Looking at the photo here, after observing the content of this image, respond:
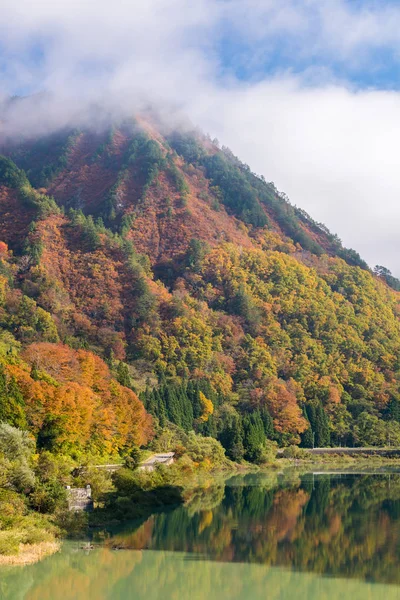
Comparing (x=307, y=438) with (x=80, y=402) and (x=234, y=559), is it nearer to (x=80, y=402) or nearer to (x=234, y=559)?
(x=80, y=402)

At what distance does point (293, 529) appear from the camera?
168 feet

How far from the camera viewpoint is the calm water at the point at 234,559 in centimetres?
3400

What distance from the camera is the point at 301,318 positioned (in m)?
161

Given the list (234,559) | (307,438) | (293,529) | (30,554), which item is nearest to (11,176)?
(307,438)

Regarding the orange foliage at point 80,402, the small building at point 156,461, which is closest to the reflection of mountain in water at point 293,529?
the small building at point 156,461

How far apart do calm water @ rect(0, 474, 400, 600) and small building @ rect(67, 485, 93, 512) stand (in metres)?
3.60

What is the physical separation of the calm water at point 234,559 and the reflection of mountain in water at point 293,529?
7cm

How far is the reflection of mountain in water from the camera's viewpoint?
4062 centimetres

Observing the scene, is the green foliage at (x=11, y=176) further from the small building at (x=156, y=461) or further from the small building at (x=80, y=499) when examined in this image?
the small building at (x=80, y=499)

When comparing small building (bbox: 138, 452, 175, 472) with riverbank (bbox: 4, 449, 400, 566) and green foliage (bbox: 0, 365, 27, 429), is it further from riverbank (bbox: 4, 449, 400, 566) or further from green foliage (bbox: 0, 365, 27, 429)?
green foliage (bbox: 0, 365, 27, 429)

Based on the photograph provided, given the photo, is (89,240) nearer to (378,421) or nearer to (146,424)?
(378,421)

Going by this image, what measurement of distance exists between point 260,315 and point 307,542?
4522 inches

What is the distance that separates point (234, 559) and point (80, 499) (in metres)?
14.5

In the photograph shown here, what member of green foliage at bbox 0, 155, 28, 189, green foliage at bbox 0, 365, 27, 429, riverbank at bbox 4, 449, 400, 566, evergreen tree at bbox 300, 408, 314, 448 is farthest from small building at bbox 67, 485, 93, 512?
green foliage at bbox 0, 155, 28, 189
